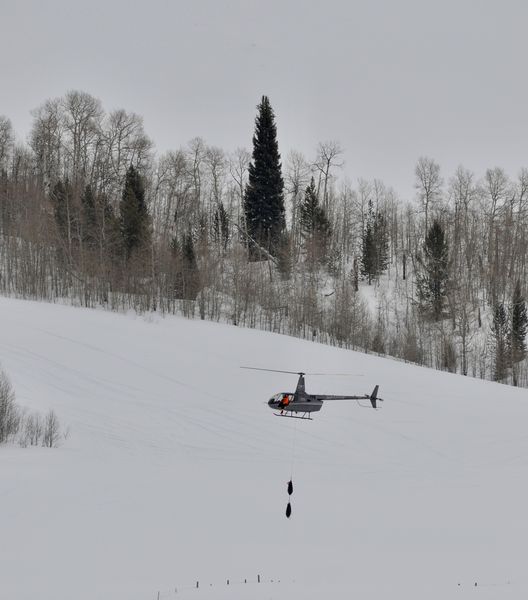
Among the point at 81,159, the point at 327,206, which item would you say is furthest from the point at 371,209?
the point at 81,159

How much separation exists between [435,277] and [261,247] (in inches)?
629

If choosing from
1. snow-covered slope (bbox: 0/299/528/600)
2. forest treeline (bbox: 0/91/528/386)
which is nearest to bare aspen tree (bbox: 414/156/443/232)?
forest treeline (bbox: 0/91/528/386)

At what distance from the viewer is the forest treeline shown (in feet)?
150

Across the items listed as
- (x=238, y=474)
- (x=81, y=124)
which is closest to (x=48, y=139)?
(x=81, y=124)

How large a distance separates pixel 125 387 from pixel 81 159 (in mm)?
37251

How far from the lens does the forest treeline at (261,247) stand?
45.8m

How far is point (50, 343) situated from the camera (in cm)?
3475

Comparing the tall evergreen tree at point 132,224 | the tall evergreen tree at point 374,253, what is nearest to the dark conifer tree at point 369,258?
the tall evergreen tree at point 374,253

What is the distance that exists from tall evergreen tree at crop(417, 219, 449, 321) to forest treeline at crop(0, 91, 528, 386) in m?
0.13

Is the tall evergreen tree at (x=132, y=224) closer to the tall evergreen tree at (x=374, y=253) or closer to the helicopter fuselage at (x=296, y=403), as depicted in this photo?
the tall evergreen tree at (x=374, y=253)

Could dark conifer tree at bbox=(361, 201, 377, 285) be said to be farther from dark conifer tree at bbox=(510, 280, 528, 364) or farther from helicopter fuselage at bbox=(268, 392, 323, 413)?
helicopter fuselage at bbox=(268, 392, 323, 413)

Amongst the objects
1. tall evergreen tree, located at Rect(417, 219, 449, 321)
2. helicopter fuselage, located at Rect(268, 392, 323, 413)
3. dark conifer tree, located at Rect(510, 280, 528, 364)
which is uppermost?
→ tall evergreen tree, located at Rect(417, 219, 449, 321)

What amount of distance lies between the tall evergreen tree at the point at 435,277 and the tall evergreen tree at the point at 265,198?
45.5ft

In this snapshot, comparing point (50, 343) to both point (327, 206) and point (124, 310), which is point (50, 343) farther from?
point (327, 206)
